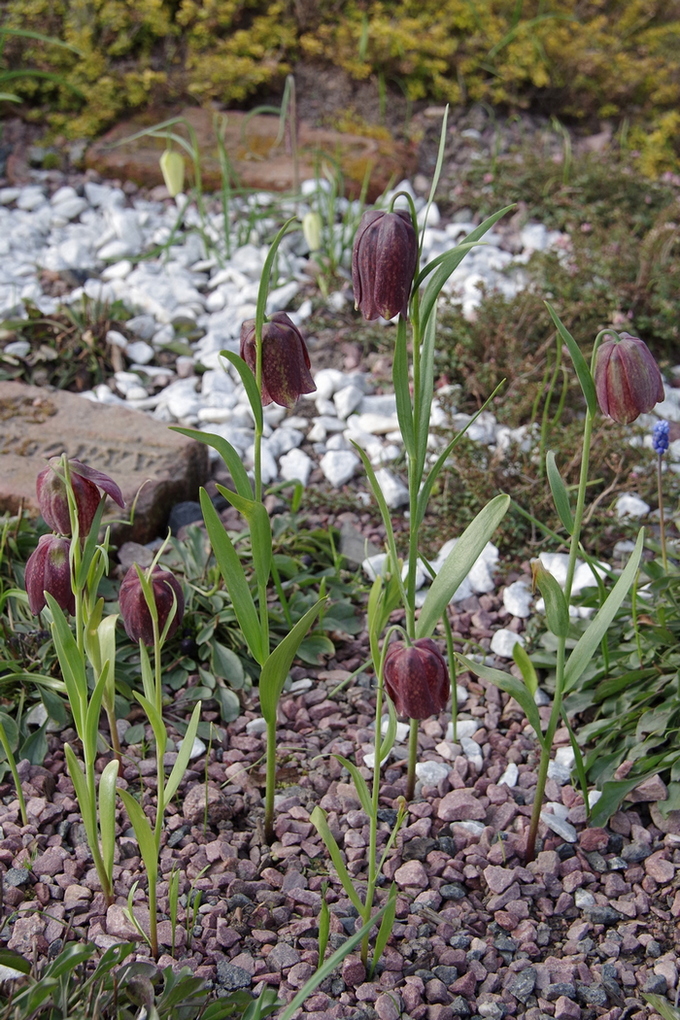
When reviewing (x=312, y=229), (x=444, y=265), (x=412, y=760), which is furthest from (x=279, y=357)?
(x=312, y=229)

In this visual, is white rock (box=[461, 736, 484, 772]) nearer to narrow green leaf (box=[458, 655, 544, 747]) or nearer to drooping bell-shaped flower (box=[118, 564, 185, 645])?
narrow green leaf (box=[458, 655, 544, 747])

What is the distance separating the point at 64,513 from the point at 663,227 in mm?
2494

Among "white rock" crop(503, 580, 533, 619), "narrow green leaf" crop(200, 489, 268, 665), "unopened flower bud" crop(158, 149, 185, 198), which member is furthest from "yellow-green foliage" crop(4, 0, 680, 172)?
"narrow green leaf" crop(200, 489, 268, 665)

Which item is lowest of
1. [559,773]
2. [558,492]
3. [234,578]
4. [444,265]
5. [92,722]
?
[559,773]

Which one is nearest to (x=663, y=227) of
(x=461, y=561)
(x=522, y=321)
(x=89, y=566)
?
(x=522, y=321)

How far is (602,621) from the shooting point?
138cm

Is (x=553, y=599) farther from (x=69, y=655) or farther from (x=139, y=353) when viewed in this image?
(x=139, y=353)

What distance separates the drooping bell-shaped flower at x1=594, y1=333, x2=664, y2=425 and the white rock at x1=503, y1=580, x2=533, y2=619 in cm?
87

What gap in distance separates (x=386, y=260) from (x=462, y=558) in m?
0.44

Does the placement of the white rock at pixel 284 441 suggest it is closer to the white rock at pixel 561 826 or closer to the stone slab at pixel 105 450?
the stone slab at pixel 105 450

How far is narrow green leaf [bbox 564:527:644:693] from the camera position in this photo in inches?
53.8

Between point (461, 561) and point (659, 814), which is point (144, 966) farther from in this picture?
point (659, 814)

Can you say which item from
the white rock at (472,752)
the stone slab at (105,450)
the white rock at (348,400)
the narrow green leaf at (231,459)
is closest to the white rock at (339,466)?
the white rock at (348,400)

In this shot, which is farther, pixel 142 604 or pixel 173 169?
pixel 173 169
